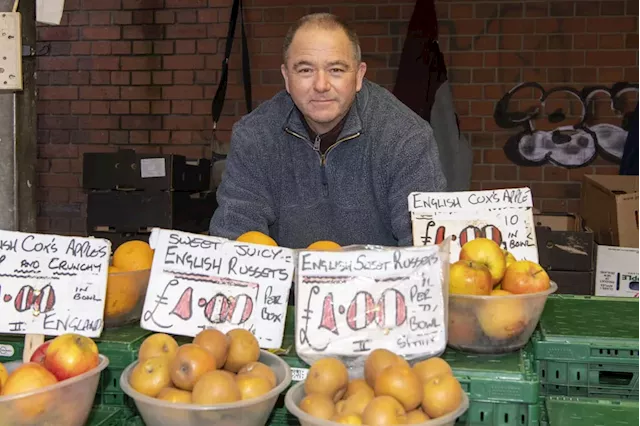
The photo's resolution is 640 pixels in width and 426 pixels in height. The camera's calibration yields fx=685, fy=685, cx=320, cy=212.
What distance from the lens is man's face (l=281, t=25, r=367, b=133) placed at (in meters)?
1.93

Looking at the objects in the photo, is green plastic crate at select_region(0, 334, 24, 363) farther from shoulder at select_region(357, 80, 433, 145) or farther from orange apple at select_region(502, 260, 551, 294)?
shoulder at select_region(357, 80, 433, 145)

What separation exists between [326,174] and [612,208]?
1929 millimetres

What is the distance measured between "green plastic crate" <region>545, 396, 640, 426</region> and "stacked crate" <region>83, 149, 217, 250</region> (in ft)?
9.45

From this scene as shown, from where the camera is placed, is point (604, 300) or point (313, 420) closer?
point (313, 420)

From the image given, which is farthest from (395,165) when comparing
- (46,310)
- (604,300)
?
(46,310)

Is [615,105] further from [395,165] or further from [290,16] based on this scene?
[395,165]

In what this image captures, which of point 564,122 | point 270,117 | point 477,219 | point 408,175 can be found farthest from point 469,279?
point 564,122

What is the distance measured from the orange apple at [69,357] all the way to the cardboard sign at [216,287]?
7.1 inches

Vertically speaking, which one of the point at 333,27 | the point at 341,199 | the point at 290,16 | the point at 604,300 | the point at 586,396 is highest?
the point at 290,16

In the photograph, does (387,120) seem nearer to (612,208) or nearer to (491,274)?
(491,274)

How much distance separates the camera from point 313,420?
37.3 inches

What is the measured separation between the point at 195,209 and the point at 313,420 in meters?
3.21

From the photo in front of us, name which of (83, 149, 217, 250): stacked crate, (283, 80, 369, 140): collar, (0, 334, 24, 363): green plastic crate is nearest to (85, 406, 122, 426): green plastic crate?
(0, 334, 24, 363): green plastic crate

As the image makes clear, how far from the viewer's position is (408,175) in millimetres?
2037
